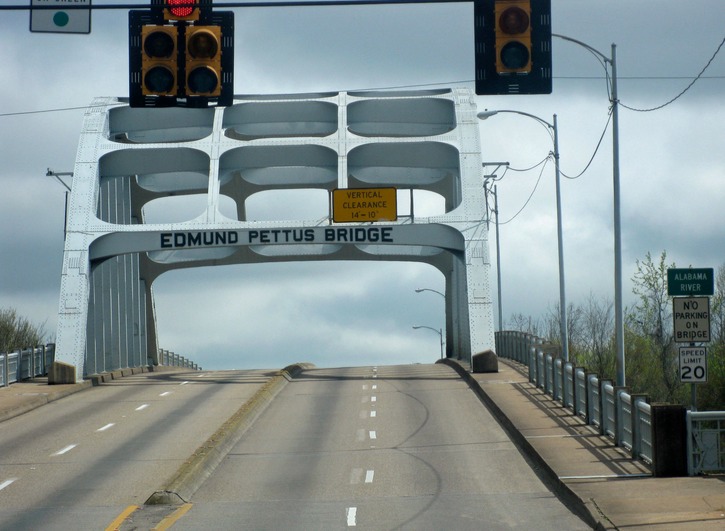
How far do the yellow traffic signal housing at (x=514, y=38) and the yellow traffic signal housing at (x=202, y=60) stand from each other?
11.4 feet

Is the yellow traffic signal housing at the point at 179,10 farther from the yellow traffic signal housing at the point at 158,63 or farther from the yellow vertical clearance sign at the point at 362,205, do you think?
→ the yellow vertical clearance sign at the point at 362,205

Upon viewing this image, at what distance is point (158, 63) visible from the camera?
13.9 metres

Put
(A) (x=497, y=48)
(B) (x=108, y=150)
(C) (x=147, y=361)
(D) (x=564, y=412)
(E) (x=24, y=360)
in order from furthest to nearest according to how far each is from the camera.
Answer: (C) (x=147, y=361), (B) (x=108, y=150), (E) (x=24, y=360), (D) (x=564, y=412), (A) (x=497, y=48)

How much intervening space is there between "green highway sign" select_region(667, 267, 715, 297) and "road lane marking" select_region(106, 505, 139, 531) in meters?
9.52

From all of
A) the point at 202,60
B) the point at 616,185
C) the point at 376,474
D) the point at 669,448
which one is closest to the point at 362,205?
the point at 616,185

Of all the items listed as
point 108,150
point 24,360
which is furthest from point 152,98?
point 108,150

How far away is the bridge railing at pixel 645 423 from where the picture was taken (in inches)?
751

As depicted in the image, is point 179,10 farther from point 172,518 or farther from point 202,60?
point 172,518

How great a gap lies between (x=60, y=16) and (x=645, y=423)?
12506 millimetres

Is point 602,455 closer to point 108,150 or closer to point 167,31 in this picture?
point 167,31

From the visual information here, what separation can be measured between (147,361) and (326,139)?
2557 centimetres

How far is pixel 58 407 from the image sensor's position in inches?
1412

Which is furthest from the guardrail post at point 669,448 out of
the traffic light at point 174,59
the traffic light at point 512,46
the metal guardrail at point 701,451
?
the traffic light at point 174,59

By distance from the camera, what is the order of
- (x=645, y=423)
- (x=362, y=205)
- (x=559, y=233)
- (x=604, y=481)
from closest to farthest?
(x=604, y=481)
(x=645, y=423)
(x=559, y=233)
(x=362, y=205)
